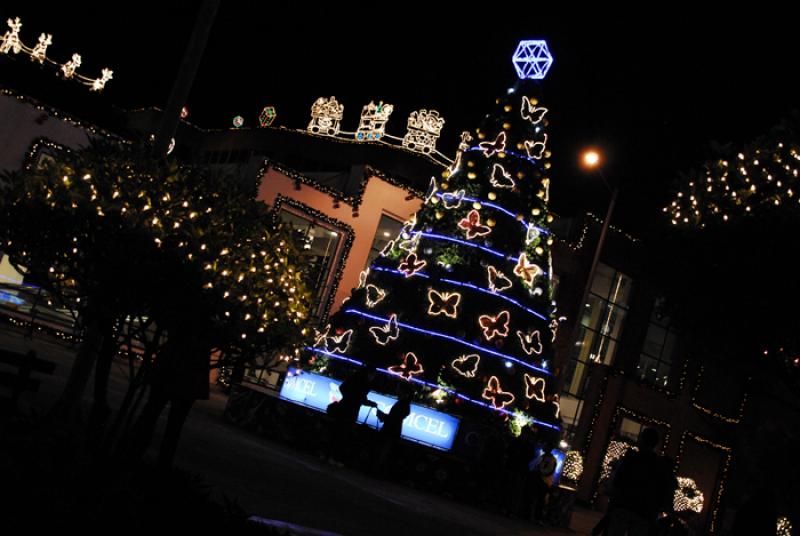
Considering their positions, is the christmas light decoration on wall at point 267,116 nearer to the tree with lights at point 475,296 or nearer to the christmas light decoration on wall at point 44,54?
the christmas light decoration on wall at point 44,54

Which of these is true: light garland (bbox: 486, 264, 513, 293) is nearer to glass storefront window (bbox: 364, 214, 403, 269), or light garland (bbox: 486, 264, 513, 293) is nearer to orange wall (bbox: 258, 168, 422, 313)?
orange wall (bbox: 258, 168, 422, 313)

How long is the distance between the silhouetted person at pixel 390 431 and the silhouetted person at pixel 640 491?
261 inches

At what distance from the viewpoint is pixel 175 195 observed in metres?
8.50

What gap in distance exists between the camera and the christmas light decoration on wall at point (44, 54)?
35312 mm

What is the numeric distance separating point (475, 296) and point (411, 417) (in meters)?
3.06

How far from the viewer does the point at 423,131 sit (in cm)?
3494

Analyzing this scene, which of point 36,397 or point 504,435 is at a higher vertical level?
point 504,435

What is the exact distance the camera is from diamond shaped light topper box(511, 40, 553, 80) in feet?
66.2

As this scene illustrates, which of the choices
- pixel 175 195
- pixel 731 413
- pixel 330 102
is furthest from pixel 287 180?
pixel 731 413

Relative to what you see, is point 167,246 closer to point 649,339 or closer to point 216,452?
point 216,452

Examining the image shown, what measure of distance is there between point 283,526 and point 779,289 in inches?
529

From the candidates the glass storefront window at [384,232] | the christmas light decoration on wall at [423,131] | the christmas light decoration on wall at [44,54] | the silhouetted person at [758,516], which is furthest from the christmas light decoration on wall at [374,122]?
the silhouetted person at [758,516]

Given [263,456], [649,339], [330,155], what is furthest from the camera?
[330,155]

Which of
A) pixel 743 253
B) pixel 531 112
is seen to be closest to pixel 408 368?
pixel 531 112
